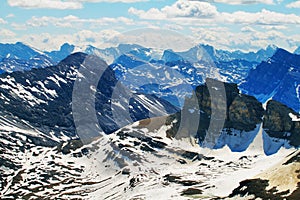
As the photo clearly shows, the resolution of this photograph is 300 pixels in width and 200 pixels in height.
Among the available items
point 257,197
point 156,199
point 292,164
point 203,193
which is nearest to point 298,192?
point 257,197

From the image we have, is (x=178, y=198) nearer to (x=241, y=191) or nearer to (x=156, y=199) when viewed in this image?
(x=156, y=199)

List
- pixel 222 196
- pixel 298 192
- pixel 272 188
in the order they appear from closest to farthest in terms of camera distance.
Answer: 1. pixel 298 192
2. pixel 272 188
3. pixel 222 196

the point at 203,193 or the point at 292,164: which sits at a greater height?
the point at 292,164

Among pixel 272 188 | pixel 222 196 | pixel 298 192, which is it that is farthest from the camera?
pixel 222 196

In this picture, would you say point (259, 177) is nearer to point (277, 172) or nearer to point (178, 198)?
point (277, 172)

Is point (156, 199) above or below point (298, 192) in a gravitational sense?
below

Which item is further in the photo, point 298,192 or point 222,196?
point 222,196

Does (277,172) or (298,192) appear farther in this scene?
(277,172)

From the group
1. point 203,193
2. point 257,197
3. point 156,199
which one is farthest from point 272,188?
point 156,199
